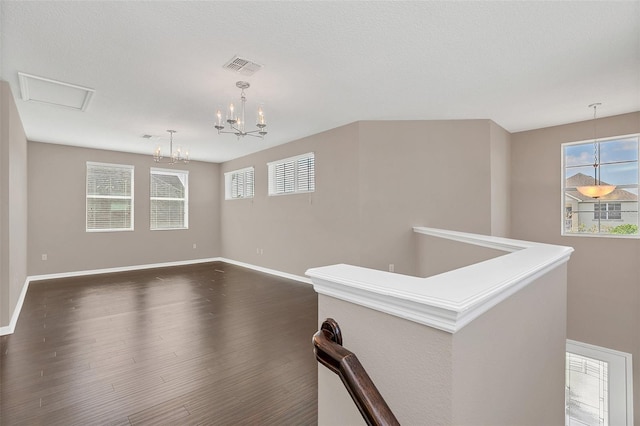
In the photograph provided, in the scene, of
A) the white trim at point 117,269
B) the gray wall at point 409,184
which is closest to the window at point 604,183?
the gray wall at point 409,184

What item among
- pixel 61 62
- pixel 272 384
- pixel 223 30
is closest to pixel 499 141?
pixel 223 30

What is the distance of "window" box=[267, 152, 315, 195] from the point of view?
556 cm

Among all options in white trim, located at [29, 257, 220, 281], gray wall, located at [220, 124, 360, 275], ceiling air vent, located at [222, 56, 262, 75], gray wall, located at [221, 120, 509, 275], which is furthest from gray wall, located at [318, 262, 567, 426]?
white trim, located at [29, 257, 220, 281]

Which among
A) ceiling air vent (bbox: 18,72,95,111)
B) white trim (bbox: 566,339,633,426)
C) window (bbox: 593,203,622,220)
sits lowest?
white trim (bbox: 566,339,633,426)

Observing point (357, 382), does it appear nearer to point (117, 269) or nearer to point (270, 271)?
point (270, 271)

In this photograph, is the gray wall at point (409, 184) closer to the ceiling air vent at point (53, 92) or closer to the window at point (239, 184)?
the window at point (239, 184)

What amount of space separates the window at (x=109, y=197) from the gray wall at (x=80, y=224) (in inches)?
4.6

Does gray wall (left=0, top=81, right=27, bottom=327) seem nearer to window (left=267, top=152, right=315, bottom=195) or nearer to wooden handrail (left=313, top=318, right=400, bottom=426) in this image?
window (left=267, top=152, right=315, bottom=195)

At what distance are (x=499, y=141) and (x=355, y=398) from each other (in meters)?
5.24

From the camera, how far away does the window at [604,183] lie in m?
4.24

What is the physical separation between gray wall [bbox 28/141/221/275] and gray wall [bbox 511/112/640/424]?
288 inches

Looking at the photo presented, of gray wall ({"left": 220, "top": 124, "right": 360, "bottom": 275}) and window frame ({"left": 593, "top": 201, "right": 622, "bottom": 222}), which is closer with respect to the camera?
window frame ({"left": 593, "top": 201, "right": 622, "bottom": 222})

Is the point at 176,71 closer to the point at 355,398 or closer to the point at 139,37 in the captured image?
the point at 139,37

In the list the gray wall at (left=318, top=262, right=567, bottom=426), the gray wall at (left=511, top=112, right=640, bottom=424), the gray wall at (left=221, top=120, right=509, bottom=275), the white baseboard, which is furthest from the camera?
the white baseboard
